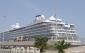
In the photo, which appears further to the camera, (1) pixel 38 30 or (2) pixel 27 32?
(2) pixel 27 32

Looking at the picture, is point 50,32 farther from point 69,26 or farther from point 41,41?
point 41,41

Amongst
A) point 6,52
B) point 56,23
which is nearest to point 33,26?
point 56,23

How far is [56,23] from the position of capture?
303 ft

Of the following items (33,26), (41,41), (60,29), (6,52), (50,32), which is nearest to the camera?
(41,41)

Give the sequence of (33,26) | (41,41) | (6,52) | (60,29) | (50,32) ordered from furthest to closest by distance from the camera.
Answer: (33,26) < (60,29) < (50,32) < (6,52) < (41,41)

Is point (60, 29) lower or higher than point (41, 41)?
higher

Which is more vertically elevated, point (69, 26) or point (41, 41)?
point (69, 26)

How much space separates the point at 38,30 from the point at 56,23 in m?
6.86

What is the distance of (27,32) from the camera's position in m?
103

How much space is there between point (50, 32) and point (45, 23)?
28.3ft

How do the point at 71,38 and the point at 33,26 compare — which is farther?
the point at 33,26

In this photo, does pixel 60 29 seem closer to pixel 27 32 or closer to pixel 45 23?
pixel 45 23

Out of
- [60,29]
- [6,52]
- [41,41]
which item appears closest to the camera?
[41,41]

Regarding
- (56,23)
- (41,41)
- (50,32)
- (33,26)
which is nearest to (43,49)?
(41,41)
